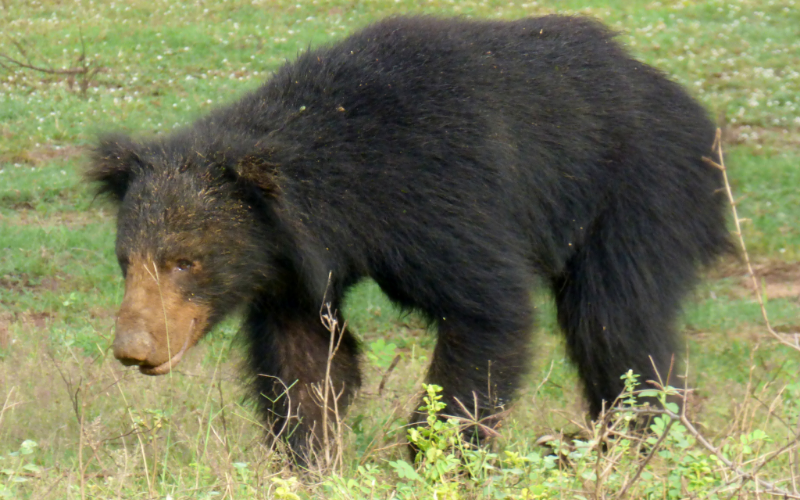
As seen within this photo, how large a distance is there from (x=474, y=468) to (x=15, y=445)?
2.48 meters

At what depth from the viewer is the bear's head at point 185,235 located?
367 cm

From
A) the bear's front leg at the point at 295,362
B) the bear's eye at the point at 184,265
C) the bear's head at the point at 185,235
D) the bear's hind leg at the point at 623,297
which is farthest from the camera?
the bear's hind leg at the point at 623,297

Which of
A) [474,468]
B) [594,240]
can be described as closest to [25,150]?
[594,240]

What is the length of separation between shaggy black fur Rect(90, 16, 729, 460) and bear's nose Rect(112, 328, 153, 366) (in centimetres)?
36

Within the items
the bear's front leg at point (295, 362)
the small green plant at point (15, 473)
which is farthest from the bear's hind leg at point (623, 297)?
the small green plant at point (15, 473)

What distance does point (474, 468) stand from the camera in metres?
3.24

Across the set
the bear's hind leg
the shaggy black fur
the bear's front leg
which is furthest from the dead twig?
the bear's hind leg

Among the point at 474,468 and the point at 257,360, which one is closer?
the point at 474,468

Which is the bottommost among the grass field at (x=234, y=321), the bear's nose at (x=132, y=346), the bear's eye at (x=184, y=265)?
the grass field at (x=234, y=321)

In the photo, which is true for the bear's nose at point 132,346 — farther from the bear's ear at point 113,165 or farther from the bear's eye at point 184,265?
the bear's ear at point 113,165

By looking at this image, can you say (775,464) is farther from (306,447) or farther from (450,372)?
(306,447)

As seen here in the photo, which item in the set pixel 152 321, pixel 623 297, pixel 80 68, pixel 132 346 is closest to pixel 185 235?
pixel 152 321

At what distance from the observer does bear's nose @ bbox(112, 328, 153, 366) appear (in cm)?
350

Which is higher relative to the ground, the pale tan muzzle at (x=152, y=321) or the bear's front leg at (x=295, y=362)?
the pale tan muzzle at (x=152, y=321)
